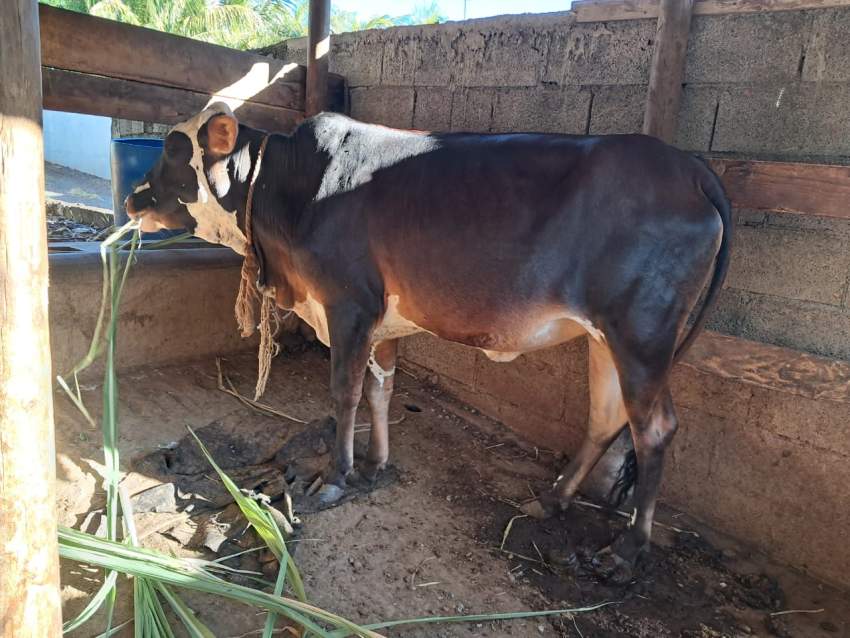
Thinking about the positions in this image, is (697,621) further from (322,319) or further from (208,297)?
(208,297)

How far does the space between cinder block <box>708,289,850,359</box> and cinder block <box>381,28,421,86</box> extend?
8.29 feet

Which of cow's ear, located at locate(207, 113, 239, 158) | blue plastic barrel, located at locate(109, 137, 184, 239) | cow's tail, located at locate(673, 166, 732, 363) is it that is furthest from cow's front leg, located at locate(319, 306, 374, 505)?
blue plastic barrel, located at locate(109, 137, 184, 239)

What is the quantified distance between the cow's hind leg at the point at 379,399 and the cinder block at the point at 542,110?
148 cm

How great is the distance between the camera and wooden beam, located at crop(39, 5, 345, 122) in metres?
3.46

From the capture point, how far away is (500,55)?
12.7 feet

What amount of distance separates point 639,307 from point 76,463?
2.78 meters

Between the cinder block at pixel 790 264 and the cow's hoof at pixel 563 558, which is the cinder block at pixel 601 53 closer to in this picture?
the cinder block at pixel 790 264

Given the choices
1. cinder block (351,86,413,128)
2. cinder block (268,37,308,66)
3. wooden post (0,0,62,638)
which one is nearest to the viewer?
wooden post (0,0,62,638)

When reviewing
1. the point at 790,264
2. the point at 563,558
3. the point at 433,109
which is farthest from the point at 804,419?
the point at 433,109

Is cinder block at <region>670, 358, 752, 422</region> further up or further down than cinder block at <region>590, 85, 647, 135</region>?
further down

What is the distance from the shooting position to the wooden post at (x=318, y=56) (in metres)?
4.44

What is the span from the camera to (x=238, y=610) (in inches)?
95.0

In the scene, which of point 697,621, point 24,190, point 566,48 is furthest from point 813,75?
point 24,190

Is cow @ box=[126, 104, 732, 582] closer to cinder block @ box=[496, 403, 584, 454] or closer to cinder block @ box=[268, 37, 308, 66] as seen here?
cinder block @ box=[496, 403, 584, 454]
